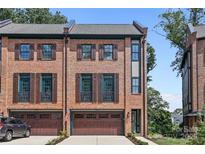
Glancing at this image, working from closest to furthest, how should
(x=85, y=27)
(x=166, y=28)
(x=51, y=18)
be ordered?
(x=85, y=27) < (x=166, y=28) < (x=51, y=18)

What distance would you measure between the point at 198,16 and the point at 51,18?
57.7 ft

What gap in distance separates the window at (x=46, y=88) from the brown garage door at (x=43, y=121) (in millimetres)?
1268

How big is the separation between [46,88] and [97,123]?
5067 millimetres

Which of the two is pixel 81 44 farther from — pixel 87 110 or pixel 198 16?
pixel 198 16

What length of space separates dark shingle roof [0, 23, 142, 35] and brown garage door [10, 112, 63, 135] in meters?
6.77

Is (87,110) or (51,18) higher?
(51,18)

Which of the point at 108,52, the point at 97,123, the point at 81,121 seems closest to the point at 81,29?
the point at 108,52

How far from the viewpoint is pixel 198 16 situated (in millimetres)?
54219

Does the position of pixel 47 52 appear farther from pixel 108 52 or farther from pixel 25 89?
pixel 108 52

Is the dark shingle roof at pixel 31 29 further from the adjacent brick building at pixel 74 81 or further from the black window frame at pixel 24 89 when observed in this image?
the black window frame at pixel 24 89

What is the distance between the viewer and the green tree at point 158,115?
49.9 metres

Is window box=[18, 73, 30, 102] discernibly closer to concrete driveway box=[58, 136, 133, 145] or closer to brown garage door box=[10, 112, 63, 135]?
brown garage door box=[10, 112, 63, 135]

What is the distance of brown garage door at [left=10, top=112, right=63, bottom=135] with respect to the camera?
4000cm

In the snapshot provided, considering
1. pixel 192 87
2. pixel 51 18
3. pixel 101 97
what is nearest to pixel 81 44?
pixel 101 97
